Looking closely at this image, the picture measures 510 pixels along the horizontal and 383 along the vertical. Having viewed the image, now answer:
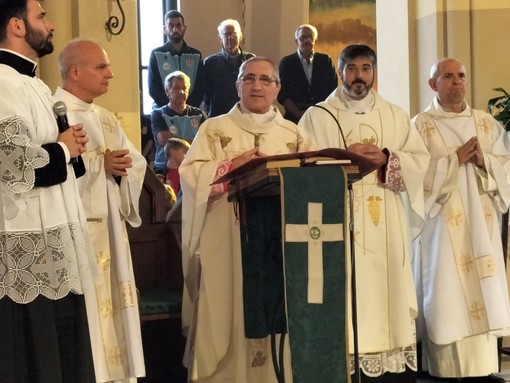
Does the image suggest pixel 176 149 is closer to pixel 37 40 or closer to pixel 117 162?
pixel 117 162

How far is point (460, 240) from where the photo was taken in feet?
23.8

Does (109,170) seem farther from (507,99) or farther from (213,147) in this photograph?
(507,99)

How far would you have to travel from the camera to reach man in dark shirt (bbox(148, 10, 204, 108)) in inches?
460

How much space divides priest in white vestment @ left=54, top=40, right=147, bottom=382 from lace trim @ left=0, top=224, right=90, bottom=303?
1.31 meters

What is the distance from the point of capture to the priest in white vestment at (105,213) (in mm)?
5820

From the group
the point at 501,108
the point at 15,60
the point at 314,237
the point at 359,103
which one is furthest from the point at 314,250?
the point at 501,108

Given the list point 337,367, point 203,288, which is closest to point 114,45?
point 203,288

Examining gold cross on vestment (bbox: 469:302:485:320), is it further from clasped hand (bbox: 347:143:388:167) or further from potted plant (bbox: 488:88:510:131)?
potted plant (bbox: 488:88:510:131)

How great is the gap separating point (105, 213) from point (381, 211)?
1.91 metres

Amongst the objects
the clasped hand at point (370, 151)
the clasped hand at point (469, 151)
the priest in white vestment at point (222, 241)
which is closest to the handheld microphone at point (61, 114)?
the priest in white vestment at point (222, 241)

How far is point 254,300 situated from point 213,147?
1252 mm

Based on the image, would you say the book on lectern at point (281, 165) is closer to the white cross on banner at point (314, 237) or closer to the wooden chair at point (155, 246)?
the white cross on banner at point (314, 237)

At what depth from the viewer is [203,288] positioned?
6223mm

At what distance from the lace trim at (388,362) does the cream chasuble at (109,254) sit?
4.93 feet
